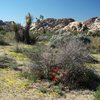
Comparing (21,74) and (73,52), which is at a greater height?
(73,52)

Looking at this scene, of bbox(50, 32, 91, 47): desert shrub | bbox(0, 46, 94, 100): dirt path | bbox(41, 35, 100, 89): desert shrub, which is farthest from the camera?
bbox(50, 32, 91, 47): desert shrub

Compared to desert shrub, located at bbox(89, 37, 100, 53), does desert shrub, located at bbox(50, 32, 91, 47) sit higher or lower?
higher

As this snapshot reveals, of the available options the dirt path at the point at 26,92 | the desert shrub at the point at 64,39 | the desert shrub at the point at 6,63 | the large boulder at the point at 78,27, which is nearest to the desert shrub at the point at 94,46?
the desert shrub at the point at 64,39

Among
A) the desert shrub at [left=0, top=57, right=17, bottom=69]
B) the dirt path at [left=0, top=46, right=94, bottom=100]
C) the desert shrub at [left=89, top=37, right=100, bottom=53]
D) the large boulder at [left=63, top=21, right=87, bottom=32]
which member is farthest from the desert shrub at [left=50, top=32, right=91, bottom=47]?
the large boulder at [left=63, top=21, right=87, bottom=32]

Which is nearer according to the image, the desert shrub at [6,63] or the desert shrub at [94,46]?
the desert shrub at [6,63]

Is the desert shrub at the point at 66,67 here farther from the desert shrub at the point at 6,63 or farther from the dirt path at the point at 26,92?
the desert shrub at the point at 6,63

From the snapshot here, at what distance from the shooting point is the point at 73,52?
1105cm

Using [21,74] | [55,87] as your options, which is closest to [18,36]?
[21,74]

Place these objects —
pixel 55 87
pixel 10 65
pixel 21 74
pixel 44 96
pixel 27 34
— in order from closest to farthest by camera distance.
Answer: pixel 44 96
pixel 55 87
pixel 21 74
pixel 10 65
pixel 27 34

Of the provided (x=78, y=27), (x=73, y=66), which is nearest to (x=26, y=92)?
(x=73, y=66)

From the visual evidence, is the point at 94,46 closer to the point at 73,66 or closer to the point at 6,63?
the point at 6,63

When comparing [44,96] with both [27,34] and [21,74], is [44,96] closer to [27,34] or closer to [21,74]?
[21,74]

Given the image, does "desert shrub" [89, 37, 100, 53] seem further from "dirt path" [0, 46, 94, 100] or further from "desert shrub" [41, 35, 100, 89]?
"dirt path" [0, 46, 94, 100]

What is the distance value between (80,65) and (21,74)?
7.57 ft
